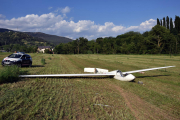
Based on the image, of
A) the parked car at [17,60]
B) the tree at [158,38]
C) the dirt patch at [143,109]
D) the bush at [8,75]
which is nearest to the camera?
the dirt patch at [143,109]

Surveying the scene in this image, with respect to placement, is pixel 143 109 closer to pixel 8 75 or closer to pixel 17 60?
pixel 8 75

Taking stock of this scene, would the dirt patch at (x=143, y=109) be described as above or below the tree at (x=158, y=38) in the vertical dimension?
below

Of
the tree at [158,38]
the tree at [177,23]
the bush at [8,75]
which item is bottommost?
the bush at [8,75]

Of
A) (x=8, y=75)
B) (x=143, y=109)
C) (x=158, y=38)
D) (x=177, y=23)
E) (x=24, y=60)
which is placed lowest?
(x=143, y=109)

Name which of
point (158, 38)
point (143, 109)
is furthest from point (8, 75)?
point (158, 38)

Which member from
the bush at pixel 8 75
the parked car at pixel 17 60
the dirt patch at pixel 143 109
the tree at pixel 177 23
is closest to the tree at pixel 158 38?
the tree at pixel 177 23

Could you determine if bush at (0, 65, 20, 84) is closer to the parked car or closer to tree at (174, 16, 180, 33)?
the parked car

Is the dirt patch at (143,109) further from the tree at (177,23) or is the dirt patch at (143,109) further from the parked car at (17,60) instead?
the tree at (177,23)

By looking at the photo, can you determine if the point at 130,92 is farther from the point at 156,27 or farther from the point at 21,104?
the point at 156,27

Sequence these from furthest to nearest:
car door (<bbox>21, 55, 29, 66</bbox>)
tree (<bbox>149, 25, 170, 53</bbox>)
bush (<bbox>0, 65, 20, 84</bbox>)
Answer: tree (<bbox>149, 25, 170, 53</bbox>) → car door (<bbox>21, 55, 29, 66</bbox>) → bush (<bbox>0, 65, 20, 84</bbox>)

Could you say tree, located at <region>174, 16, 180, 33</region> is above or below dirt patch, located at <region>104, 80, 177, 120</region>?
above

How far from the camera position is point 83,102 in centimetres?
555

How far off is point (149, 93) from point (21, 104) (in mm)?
6362

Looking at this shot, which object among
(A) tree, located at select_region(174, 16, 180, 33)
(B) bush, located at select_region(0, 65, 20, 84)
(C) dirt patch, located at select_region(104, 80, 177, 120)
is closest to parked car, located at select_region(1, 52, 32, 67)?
(B) bush, located at select_region(0, 65, 20, 84)
